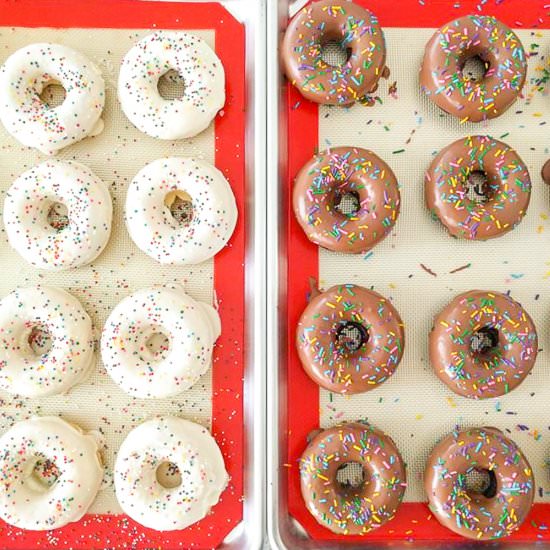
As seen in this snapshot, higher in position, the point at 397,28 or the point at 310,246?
the point at 397,28

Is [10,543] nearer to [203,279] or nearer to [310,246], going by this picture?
[203,279]

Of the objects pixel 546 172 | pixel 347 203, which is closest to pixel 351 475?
pixel 347 203

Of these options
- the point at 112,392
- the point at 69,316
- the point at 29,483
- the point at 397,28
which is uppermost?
the point at 397,28

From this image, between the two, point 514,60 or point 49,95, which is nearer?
point 514,60

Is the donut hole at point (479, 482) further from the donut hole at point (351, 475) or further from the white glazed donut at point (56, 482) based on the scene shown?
the white glazed donut at point (56, 482)

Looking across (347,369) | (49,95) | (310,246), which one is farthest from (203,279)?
(49,95)

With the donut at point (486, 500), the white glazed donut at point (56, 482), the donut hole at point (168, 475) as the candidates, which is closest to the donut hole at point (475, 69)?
the donut at point (486, 500)
